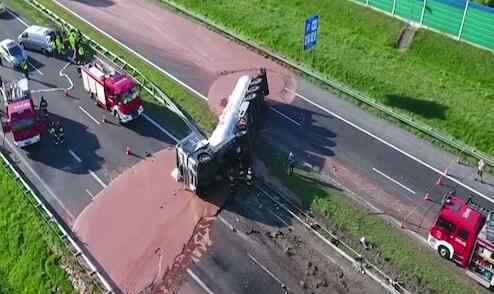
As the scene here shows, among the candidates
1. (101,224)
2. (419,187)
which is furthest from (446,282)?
(101,224)

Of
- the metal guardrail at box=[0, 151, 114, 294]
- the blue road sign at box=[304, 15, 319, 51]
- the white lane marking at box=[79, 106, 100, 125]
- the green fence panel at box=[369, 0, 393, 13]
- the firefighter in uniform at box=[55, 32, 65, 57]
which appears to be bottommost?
the metal guardrail at box=[0, 151, 114, 294]

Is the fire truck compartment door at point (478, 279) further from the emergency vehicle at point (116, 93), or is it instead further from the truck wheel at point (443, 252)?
the emergency vehicle at point (116, 93)

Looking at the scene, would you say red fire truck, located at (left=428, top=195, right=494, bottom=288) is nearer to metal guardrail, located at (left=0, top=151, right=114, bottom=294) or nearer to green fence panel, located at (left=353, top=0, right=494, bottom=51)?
metal guardrail, located at (left=0, top=151, right=114, bottom=294)

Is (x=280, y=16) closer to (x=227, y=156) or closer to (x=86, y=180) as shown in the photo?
(x=227, y=156)

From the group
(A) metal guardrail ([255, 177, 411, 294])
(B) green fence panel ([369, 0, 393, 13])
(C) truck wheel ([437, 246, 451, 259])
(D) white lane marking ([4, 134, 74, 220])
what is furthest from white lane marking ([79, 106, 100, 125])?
(B) green fence panel ([369, 0, 393, 13])

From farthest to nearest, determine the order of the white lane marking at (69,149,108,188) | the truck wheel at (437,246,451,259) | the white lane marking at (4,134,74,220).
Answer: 1. the white lane marking at (69,149,108,188)
2. the white lane marking at (4,134,74,220)
3. the truck wheel at (437,246,451,259)

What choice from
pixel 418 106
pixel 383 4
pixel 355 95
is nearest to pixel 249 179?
pixel 355 95

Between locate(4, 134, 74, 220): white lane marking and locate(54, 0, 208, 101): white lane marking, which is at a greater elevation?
locate(54, 0, 208, 101): white lane marking
